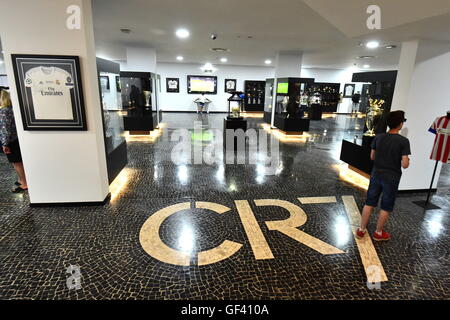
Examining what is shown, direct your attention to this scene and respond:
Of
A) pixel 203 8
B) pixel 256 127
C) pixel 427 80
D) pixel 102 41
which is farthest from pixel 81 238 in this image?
pixel 256 127

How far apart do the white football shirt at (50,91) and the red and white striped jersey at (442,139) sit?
5.53 metres

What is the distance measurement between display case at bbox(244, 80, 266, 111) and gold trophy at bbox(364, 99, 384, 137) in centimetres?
1287

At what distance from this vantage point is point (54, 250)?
2.91 m

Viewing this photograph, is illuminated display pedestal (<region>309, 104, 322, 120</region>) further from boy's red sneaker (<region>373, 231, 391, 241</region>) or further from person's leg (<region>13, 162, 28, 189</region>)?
person's leg (<region>13, 162, 28, 189</region>)

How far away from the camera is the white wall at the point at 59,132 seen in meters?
3.26

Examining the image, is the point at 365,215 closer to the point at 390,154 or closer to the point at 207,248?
the point at 390,154

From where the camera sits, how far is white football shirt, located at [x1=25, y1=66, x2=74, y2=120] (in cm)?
343

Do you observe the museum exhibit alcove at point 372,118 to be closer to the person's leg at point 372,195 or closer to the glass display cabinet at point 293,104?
the person's leg at point 372,195

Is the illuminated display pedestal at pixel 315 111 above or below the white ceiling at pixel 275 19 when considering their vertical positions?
below

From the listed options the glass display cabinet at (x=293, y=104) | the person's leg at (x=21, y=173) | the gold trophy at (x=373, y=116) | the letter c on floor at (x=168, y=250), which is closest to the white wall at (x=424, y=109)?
the gold trophy at (x=373, y=116)

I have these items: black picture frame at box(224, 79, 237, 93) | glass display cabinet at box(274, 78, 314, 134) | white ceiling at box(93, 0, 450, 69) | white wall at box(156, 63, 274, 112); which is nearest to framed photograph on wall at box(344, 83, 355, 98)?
white wall at box(156, 63, 274, 112)

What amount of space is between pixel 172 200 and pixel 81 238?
1435mm
